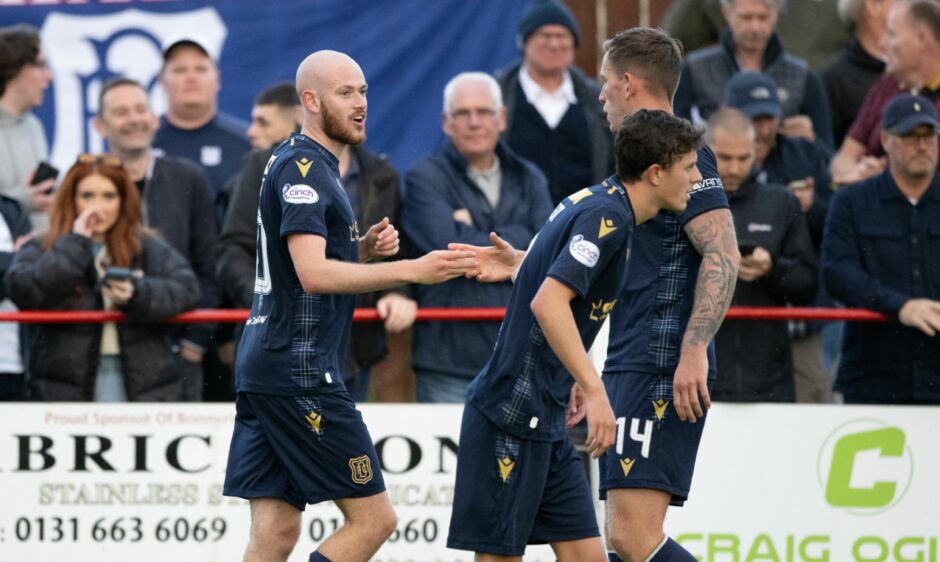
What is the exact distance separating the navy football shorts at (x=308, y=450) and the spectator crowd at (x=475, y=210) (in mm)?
2301

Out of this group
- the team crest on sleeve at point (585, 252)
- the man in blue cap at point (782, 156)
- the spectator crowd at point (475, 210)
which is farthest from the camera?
the man in blue cap at point (782, 156)

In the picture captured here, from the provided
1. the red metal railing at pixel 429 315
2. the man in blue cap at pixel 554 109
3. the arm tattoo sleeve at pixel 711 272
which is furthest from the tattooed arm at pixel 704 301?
the man in blue cap at pixel 554 109

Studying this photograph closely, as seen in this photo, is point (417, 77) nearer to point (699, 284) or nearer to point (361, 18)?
point (361, 18)

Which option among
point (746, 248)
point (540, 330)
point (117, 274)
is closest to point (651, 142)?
point (540, 330)

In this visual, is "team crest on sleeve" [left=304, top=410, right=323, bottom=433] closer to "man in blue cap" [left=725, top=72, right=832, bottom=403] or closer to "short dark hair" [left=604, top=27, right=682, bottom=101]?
"short dark hair" [left=604, top=27, right=682, bottom=101]

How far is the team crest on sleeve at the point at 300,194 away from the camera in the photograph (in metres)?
5.84

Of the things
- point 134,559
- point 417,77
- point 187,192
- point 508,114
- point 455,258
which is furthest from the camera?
Result: point 417,77

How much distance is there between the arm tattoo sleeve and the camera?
6.09 m

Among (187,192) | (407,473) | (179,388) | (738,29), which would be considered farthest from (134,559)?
(738,29)

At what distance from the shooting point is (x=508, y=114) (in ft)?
32.3

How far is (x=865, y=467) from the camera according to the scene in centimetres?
832

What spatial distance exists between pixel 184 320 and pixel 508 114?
106 inches

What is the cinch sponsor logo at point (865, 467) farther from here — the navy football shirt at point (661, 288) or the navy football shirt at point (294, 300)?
the navy football shirt at point (294, 300)

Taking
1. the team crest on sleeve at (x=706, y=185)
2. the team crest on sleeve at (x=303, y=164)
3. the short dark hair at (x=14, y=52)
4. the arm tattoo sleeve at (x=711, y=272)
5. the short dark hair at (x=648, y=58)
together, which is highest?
the short dark hair at (x=14, y=52)
